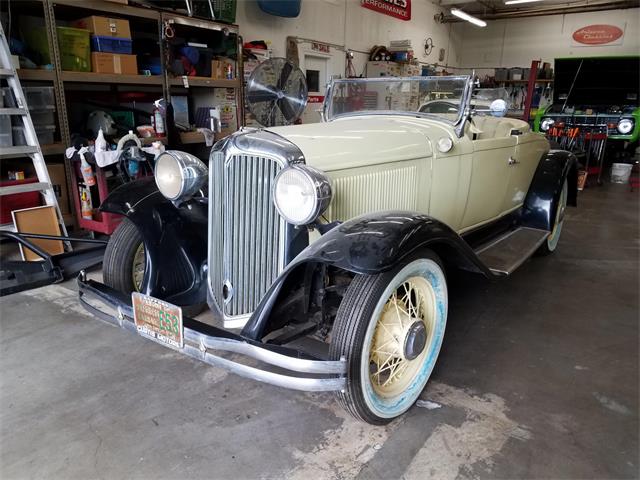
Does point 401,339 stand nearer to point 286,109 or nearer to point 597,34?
point 286,109

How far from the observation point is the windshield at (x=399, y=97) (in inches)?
117

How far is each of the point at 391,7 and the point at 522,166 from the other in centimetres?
731

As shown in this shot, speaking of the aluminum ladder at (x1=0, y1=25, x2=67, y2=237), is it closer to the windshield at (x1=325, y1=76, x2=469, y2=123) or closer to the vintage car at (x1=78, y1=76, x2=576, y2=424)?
the vintage car at (x1=78, y1=76, x2=576, y2=424)

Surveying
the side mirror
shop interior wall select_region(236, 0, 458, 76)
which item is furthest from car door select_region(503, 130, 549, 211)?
shop interior wall select_region(236, 0, 458, 76)

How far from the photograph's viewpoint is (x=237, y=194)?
2.00 metres

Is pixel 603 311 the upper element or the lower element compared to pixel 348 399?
lower

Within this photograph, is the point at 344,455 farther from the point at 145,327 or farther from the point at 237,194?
the point at 237,194

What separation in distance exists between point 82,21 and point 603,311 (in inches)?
213

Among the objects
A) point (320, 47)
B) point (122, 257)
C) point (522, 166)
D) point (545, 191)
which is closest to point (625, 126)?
point (320, 47)

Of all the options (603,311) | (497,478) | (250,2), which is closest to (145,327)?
(497,478)

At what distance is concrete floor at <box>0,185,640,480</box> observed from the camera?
5.81ft

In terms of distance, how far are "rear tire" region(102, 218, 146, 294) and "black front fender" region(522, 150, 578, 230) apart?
3212mm

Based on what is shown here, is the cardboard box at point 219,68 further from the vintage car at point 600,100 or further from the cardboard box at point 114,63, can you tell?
the vintage car at point 600,100

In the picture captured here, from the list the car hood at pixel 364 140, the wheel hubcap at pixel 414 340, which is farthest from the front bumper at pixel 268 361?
the car hood at pixel 364 140
